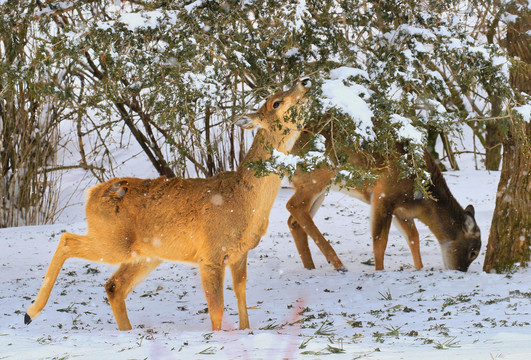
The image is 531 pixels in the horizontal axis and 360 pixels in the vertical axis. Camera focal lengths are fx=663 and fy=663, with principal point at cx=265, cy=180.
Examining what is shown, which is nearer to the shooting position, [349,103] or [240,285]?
[349,103]

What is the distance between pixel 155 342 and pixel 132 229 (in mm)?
1309

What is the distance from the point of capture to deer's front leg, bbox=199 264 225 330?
473 centimetres

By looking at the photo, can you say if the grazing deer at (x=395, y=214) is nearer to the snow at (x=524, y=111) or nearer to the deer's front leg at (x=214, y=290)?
the snow at (x=524, y=111)

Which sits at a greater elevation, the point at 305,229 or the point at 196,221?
the point at 196,221

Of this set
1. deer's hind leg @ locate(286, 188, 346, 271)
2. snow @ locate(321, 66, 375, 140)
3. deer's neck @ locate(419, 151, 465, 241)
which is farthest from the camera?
deer's neck @ locate(419, 151, 465, 241)

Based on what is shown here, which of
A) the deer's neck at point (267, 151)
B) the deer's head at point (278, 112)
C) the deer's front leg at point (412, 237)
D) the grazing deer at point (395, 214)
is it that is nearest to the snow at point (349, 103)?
the deer's head at point (278, 112)

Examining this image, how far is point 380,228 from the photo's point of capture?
734 centimetres

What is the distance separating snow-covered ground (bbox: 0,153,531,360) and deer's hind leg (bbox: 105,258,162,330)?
0.54 feet

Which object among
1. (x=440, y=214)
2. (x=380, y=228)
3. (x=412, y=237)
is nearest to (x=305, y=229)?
(x=380, y=228)

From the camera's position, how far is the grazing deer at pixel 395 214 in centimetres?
736

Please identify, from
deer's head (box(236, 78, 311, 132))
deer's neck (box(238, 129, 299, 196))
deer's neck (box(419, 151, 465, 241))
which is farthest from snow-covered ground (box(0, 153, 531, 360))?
deer's head (box(236, 78, 311, 132))

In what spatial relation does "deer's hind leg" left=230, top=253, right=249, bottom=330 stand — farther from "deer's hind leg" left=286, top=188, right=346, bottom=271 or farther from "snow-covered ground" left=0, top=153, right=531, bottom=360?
"deer's hind leg" left=286, top=188, right=346, bottom=271

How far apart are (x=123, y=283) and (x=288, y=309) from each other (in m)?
1.41

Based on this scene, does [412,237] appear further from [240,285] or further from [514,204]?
[240,285]
